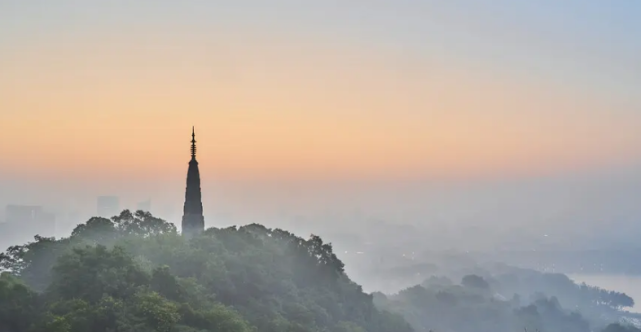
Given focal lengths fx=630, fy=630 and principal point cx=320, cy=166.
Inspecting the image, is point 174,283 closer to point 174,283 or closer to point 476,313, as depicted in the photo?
point 174,283

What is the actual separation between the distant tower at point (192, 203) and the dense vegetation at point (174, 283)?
3711mm

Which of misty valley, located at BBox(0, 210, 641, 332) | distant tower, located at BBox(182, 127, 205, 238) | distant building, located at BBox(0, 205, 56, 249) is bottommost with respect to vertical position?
misty valley, located at BBox(0, 210, 641, 332)

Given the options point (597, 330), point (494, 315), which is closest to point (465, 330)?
point (494, 315)

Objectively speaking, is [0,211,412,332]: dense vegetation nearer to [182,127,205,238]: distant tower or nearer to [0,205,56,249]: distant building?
[182,127,205,238]: distant tower

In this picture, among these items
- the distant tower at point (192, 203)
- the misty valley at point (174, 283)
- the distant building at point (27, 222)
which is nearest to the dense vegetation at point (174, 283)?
the misty valley at point (174, 283)

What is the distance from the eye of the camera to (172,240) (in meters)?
37.8

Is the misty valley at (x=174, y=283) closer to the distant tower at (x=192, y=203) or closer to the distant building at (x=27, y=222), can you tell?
the distant tower at (x=192, y=203)

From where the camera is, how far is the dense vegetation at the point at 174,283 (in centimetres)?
2483

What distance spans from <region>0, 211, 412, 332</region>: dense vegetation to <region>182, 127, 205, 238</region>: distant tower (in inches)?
146

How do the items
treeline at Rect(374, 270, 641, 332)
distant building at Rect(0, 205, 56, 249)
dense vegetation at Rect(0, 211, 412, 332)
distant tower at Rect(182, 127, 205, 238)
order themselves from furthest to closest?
distant building at Rect(0, 205, 56, 249), treeline at Rect(374, 270, 641, 332), distant tower at Rect(182, 127, 205, 238), dense vegetation at Rect(0, 211, 412, 332)

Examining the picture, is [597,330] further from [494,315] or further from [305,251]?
[305,251]

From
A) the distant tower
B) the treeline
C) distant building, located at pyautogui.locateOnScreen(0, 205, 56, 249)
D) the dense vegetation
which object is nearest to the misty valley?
the dense vegetation

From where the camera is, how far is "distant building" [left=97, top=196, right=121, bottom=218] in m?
115

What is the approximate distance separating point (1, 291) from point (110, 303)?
4.07 meters
